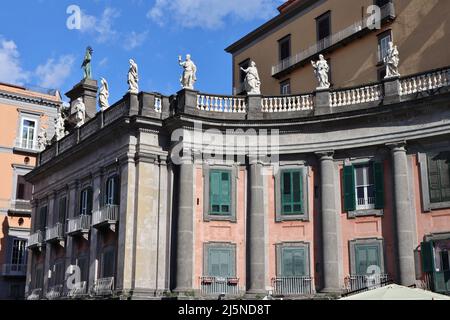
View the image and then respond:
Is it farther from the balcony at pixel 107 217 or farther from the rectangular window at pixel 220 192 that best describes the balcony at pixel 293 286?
the balcony at pixel 107 217

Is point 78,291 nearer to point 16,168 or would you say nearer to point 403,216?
point 403,216

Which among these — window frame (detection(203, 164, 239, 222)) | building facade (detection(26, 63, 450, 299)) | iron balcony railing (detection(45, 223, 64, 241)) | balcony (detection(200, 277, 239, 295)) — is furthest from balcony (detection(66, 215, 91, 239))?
Answer: balcony (detection(200, 277, 239, 295))

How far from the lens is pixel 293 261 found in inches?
1141

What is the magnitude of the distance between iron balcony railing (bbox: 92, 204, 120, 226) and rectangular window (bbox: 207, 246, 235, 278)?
4.66 m

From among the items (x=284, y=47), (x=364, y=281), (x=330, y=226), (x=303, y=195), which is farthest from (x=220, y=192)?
(x=284, y=47)

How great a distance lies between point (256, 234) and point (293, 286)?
9.04 feet

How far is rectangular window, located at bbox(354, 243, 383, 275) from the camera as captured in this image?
27.7 metres

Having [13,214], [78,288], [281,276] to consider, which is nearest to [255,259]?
[281,276]

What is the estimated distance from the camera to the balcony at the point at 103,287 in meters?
29.3

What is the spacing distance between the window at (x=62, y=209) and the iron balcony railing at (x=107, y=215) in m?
5.44

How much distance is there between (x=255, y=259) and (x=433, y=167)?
8481 millimetres

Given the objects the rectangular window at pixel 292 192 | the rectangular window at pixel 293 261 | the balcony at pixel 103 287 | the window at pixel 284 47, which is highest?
the window at pixel 284 47

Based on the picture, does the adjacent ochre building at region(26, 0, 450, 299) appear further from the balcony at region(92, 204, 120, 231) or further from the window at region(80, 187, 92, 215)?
the window at region(80, 187, 92, 215)

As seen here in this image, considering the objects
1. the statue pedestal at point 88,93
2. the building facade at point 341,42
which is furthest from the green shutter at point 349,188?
the statue pedestal at point 88,93
